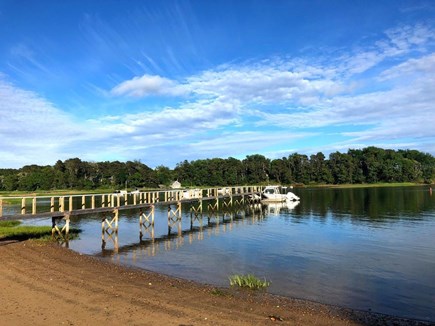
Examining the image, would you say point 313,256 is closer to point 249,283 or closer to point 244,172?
point 249,283

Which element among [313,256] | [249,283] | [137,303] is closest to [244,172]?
[313,256]

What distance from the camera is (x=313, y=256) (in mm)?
23328

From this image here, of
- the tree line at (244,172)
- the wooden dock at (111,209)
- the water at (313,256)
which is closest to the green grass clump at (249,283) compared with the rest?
the water at (313,256)

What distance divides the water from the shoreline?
2.01 metres

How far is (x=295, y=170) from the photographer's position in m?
162

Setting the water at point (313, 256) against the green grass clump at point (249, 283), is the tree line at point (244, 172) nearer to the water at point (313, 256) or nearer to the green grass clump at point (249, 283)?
the water at point (313, 256)

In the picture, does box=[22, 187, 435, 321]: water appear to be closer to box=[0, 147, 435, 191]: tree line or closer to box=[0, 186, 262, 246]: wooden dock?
box=[0, 186, 262, 246]: wooden dock

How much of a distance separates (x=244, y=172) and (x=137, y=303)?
153168 millimetres

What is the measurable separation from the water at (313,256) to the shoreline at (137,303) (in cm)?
201

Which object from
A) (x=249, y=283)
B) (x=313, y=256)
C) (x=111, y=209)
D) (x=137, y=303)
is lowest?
(x=313, y=256)

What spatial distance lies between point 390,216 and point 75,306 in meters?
41.2

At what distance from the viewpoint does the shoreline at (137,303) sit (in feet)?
34.5

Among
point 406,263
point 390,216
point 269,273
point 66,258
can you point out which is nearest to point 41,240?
point 66,258

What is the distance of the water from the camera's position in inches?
622
